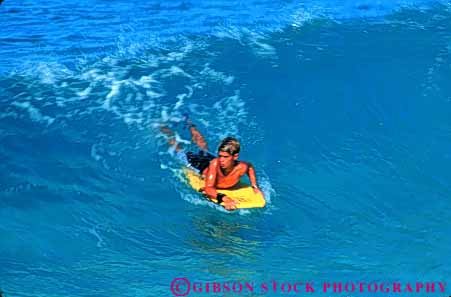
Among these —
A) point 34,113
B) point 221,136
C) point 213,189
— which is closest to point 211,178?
point 213,189

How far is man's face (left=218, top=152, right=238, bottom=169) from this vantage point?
9.20 m

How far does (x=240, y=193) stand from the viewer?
9555 mm

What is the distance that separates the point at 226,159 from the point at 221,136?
93.6 inches

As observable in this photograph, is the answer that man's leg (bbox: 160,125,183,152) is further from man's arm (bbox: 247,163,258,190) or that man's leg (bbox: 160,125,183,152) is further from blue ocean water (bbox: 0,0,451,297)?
man's arm (bbox: 247,163,258,190)

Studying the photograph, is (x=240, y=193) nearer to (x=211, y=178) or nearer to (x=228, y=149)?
(x=211, y=178)

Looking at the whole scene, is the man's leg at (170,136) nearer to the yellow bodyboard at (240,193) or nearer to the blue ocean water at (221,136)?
the blue ocean water at (221,136)

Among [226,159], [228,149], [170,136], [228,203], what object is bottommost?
[228,203]

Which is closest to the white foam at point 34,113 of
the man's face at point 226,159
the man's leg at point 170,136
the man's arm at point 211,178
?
the man's leg at point 170,136

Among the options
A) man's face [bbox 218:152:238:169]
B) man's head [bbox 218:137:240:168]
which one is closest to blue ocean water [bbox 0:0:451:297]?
man's face [bbox 218:152:238:169]

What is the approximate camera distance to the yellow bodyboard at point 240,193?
928 cm

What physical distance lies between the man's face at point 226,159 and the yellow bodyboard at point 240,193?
392 mm

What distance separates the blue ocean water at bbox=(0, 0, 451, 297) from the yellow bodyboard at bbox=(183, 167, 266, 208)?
0.61 feet

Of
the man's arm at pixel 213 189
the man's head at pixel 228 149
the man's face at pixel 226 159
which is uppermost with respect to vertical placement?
the man's head at pixel 228 149

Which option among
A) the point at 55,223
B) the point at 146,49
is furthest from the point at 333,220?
the point at 146,49
